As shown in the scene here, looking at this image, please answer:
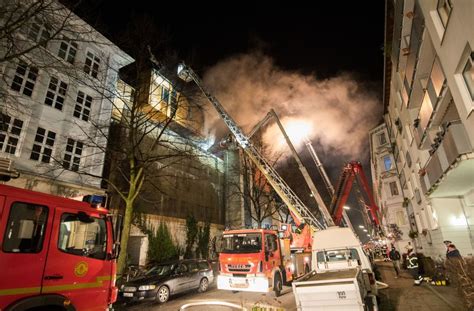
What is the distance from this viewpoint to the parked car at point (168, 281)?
966 centimetres

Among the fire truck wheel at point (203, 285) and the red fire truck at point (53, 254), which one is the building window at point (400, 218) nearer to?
the fire truck wheel at point (203, 285)

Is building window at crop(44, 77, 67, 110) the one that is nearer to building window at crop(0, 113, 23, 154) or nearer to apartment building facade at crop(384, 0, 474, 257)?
building window at crop(0, 113, 23, 154)

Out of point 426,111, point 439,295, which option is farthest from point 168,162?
point 439,295

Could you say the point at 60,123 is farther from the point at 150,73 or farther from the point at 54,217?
the point at 54,217

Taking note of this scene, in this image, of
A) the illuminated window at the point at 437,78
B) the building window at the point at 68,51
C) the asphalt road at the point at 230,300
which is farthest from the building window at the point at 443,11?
the building window at the point at 68,51

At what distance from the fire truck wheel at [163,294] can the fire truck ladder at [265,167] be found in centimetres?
883

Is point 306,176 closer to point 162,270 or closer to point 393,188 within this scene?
point 162,270

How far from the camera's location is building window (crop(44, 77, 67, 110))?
15508 millimetres

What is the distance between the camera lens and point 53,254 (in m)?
4.68

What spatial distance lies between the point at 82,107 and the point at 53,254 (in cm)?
1481

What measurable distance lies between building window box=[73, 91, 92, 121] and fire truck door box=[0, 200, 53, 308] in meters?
14.2

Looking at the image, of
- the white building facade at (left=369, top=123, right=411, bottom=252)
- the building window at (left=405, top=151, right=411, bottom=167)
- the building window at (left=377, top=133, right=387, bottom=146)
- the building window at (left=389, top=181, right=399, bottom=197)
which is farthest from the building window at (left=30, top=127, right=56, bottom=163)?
the building window at (left=377, top=133, right=387, bottom=146)

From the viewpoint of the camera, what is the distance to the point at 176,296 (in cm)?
1140

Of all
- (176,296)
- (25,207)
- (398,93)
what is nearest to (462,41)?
(398,93)
